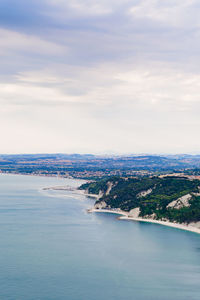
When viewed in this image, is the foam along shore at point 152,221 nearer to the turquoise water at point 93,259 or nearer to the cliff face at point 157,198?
the cliff face at point 157,198

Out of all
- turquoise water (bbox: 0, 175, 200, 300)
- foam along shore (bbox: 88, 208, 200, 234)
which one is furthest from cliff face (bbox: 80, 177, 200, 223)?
turquoise water (bbox: 0, 175, 200, 300)

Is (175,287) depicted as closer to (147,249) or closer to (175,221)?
(147,249)

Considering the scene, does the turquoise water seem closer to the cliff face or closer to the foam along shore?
the foam along shore

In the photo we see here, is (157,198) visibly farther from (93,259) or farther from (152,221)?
(93,259)

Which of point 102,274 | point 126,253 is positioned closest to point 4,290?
point 102,274

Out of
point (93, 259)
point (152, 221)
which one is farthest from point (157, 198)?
point (93, 259)

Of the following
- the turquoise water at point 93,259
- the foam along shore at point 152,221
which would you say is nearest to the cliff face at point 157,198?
the foam along shore at point 152,221
